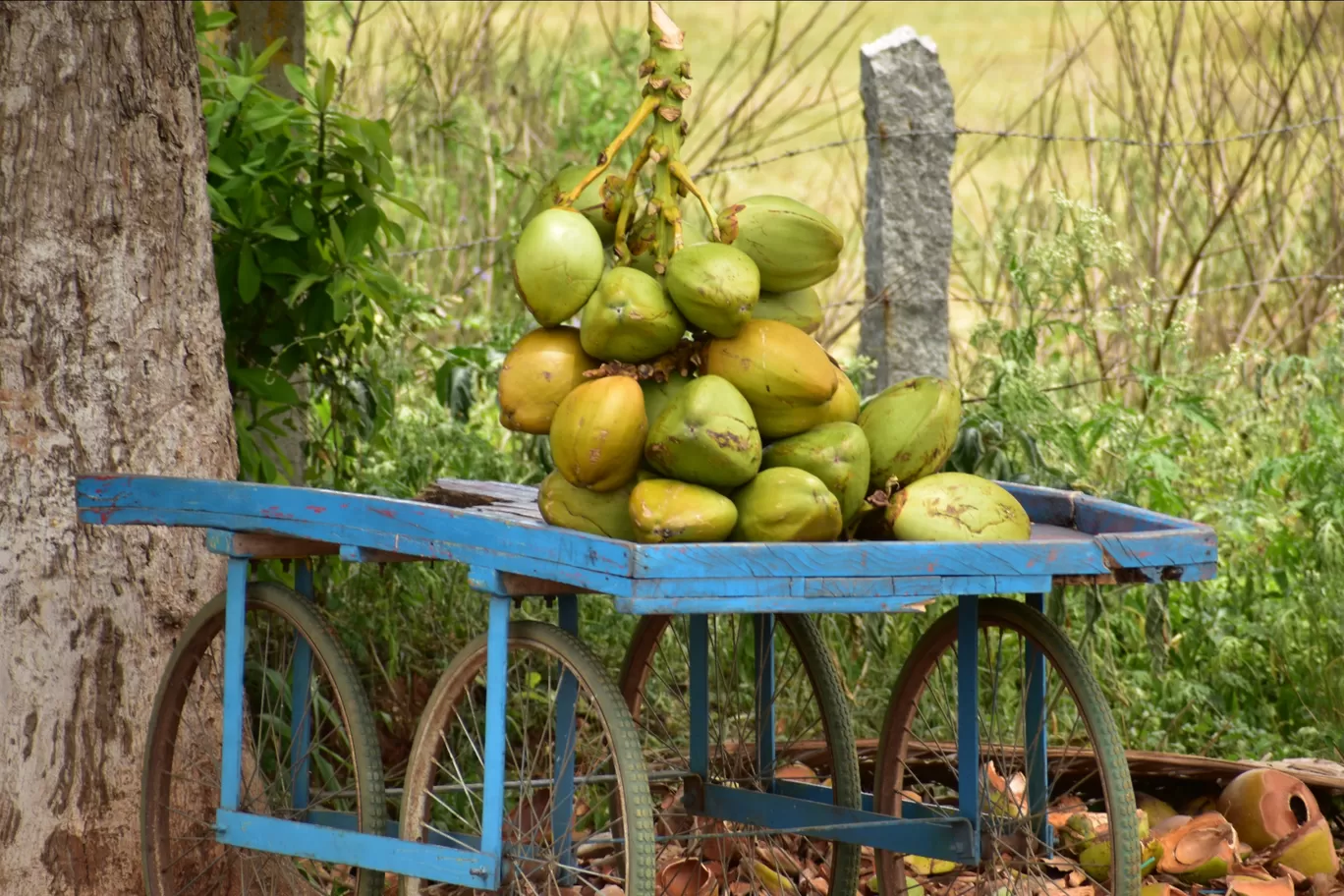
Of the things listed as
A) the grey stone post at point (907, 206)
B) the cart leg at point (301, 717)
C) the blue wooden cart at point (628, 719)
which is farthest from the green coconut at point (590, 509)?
the grey stone post at point (907, 206)

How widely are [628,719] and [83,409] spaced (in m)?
1.29

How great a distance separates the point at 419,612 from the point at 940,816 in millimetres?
1770

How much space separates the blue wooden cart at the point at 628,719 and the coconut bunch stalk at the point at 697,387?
0.15m

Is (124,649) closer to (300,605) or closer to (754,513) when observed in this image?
(300,605)

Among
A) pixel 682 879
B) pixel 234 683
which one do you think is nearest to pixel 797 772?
pixel 682 879

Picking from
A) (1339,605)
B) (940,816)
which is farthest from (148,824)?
(1339,605)

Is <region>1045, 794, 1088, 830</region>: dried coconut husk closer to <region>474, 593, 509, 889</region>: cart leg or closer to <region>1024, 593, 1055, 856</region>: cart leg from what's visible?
<region>1024, 593, 1055, 856</region>: cart leg

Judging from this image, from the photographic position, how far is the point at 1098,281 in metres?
6.69

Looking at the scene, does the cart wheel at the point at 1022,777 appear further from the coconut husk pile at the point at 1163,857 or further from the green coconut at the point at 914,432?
the green coconut at the point at 914,432

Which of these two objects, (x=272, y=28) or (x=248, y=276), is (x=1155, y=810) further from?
(x=272, y=28)

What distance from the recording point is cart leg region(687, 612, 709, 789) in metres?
3.03

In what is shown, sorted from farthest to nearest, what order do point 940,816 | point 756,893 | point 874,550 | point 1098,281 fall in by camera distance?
point 1098,281, point 756,893, point 940,816, point 874,550

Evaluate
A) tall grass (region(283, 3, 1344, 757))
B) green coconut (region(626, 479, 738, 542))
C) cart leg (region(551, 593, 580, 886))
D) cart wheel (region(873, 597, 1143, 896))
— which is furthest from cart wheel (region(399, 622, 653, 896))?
tall grass (region(283, 3, 1344, 757))

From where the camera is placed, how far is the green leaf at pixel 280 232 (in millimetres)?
3425
